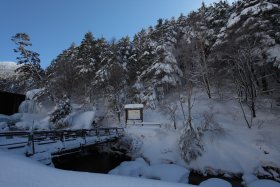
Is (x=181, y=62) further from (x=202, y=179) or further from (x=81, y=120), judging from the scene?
(x=202, y=179)

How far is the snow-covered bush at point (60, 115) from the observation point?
1001 inches

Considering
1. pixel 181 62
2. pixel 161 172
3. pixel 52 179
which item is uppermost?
pixel 181 62

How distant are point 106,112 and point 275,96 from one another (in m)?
22.4

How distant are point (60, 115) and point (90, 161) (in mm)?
9213

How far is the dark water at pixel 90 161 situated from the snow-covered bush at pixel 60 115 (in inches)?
237

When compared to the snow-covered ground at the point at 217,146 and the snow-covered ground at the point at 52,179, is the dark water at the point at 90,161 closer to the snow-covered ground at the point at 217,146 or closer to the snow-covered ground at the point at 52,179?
the snow-covered ground at the point at 217,146

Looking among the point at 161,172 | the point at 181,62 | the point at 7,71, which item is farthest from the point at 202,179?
the point at 7,71

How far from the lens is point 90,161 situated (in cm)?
1956

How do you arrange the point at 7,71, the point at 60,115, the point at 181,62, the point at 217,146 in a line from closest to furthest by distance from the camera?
the point at 217,146, the point at 60,115, the point at 181,62, the point at 7,71

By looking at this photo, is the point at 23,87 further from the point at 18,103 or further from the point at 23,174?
the point at 23,174

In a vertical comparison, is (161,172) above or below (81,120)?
below

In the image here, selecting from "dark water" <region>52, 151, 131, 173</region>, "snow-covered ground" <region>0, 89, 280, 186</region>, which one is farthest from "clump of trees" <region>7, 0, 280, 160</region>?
"dark water" <region>52, 151, 131, 173</region>

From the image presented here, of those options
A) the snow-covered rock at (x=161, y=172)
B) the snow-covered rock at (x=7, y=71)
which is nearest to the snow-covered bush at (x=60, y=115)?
the snow-covered rock at (x=161, y=172)

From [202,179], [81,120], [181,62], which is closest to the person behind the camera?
[202,179]
